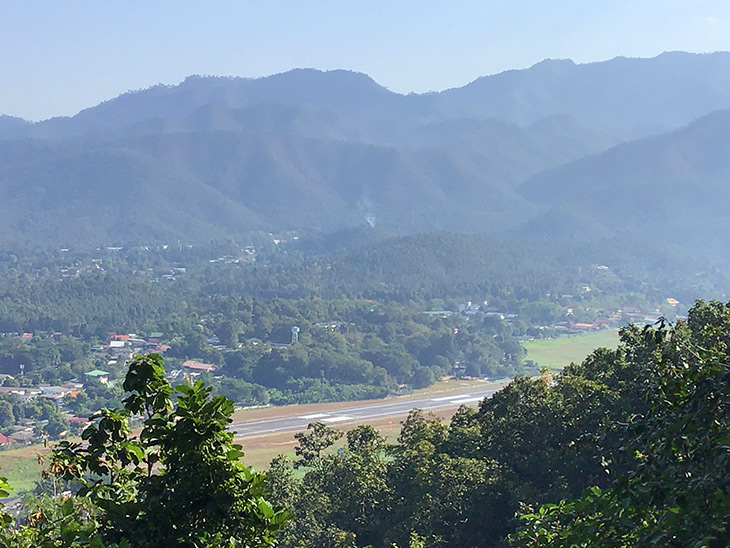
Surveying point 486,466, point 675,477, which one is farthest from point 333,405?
point 675,477

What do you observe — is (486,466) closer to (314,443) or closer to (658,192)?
(314,443)

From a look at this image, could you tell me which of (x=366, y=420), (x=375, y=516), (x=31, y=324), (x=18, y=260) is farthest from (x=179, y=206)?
(x=375, y=516)

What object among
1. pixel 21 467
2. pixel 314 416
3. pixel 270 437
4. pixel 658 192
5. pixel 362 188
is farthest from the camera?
pixel 362 188

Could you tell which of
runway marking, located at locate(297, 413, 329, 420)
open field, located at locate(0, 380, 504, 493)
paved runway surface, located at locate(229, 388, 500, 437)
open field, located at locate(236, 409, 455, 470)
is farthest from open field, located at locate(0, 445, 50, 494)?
runway marking, located at locate(297, 413, 329, 420)

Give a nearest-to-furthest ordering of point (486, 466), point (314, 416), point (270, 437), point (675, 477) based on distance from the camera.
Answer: point (675, 477) → point (486, 466) → point (270, 437) → point (314, 416)

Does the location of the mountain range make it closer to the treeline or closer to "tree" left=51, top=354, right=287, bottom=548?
the treeline

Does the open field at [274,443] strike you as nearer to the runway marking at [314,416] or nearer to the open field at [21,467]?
the runway marking at [314,416]

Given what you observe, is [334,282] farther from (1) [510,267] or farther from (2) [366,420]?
(2) [366,420]
